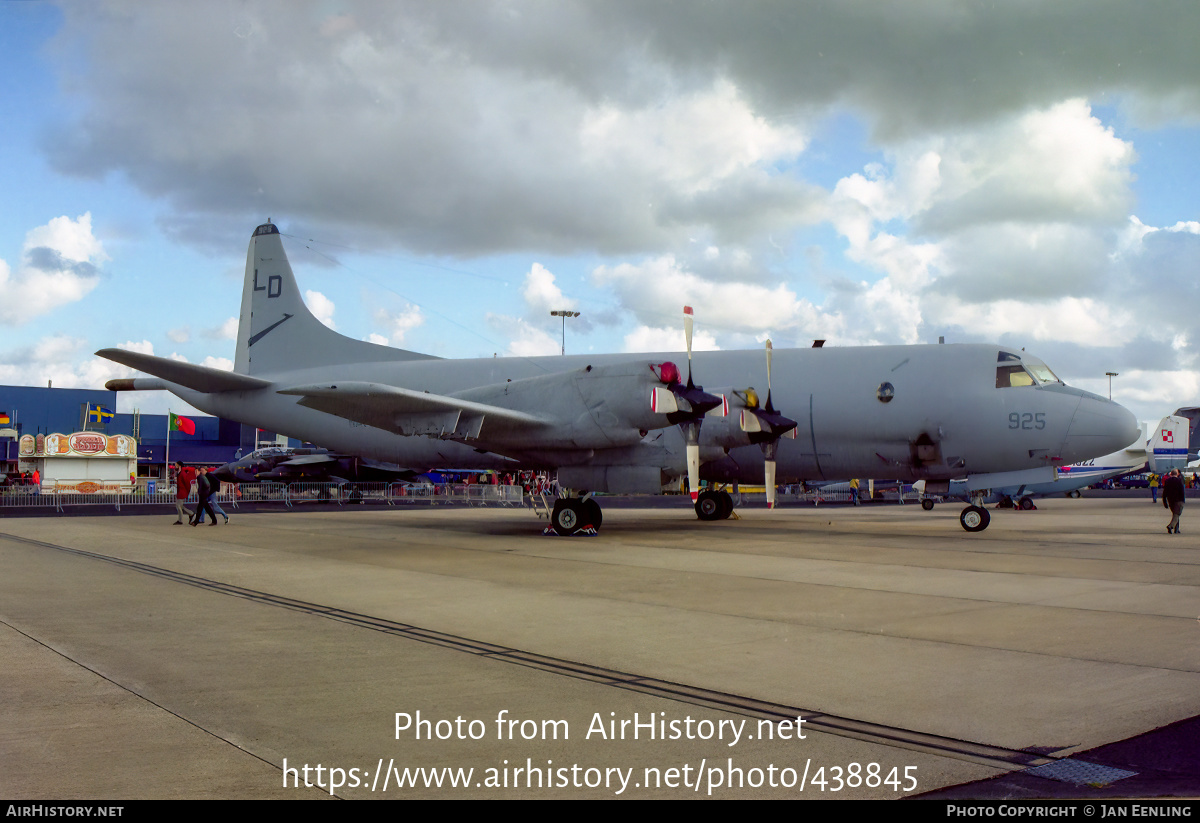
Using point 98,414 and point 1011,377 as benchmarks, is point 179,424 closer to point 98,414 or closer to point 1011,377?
point 98,414

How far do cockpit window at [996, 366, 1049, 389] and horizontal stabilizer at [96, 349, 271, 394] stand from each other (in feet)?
57.8

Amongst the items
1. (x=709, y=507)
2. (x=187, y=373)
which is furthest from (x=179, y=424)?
(x=709, y=507)

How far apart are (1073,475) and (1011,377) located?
23104 mm

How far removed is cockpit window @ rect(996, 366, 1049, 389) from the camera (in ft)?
59.5

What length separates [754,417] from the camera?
17.6 m

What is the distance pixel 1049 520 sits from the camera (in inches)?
1012

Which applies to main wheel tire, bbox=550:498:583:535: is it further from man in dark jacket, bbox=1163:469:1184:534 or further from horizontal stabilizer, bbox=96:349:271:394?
man in dark jacket, bbox=1163:469:1184:534

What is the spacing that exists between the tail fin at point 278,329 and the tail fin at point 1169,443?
4490 cm

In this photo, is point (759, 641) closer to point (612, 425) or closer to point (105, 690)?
point (105, 690)

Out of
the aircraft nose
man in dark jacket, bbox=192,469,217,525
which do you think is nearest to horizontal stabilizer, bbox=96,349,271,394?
man in dark jacket, bbox=192,469,217,525

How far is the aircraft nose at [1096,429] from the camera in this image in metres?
17.4

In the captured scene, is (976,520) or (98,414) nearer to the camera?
(976,520)

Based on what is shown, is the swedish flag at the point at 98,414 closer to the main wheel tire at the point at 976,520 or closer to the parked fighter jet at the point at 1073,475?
the parked fighter jet at the point at 1073,475

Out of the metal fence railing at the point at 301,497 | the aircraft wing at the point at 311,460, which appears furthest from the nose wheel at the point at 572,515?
the aircraft wing at the point at 311,460
